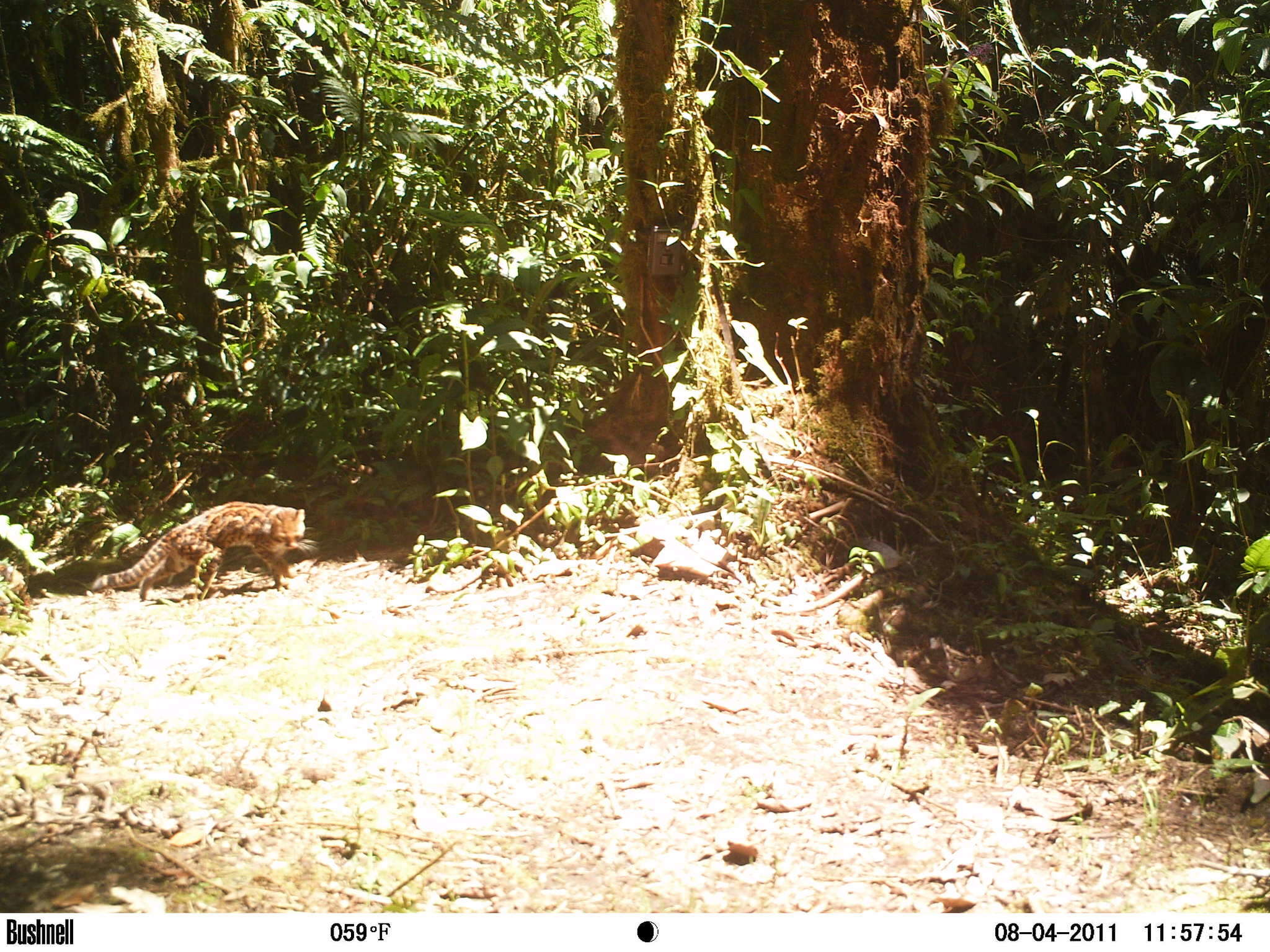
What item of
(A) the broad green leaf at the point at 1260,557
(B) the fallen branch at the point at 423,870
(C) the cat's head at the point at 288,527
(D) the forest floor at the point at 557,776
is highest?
(A) the broad green leaf at the point at 1260,557

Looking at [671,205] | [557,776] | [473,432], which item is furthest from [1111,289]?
[557,776]

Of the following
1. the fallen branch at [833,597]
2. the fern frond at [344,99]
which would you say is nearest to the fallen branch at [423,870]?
the fallen branch at [833,597]

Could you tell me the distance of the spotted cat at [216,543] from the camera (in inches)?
187

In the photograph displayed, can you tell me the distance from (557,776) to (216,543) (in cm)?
246

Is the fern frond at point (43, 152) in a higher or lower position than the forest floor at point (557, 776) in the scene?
higher

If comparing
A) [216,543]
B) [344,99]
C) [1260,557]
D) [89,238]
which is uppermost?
[344,99]

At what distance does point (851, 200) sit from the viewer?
5141 mm

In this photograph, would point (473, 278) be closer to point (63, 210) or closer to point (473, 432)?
point (473, 432)

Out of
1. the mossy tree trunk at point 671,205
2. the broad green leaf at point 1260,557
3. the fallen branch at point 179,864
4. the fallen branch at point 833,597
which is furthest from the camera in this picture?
the mossy tree trunk at point 671,205

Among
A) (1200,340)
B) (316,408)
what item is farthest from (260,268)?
(1200,340)

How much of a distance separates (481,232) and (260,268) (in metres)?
1.22

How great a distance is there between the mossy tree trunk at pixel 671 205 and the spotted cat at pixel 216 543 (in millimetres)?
1965

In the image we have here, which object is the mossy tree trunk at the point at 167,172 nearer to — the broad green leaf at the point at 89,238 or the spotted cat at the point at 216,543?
the broad green leaf at the point at 89,238

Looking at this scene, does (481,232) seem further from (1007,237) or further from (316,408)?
(1007,237)
